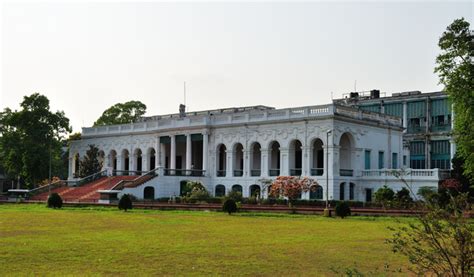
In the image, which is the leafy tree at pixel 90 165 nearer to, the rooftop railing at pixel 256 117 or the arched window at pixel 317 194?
the rooftop railing at pixel 256 117

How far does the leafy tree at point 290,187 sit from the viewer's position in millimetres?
43688

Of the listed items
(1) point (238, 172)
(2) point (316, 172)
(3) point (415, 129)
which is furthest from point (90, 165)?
(3) point (415, 129)

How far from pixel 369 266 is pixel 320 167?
130 feet

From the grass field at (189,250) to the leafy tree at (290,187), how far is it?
19.0 meters

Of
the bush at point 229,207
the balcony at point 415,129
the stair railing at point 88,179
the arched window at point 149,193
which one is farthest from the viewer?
the balcony at point 415,129

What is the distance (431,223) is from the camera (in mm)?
8508

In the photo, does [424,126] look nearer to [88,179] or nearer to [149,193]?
[149,193]

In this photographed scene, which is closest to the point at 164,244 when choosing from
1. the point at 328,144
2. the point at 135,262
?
the point at 135,262

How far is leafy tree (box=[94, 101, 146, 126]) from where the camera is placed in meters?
80.7

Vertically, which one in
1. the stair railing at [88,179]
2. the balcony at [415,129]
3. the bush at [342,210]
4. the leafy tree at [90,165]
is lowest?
the bush at [342,210]

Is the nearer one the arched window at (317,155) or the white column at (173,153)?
the arched window at (317,155)

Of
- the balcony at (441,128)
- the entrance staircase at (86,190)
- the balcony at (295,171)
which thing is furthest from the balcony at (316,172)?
the balcony at (441,128)

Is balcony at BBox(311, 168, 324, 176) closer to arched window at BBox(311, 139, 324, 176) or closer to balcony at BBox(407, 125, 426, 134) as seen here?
arched window at BBox(311, 139, 324, 176)

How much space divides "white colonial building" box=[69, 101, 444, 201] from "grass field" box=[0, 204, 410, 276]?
82.6 feet
